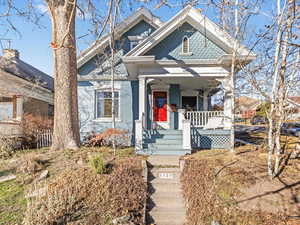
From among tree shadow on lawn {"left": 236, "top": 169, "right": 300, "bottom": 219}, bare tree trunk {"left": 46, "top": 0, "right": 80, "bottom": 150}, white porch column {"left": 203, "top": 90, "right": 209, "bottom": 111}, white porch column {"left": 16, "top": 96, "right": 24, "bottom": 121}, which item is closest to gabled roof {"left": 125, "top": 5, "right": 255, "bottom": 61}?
bare tree trunk {"left": 46, "top": 0, "right": 80, "bottom": 150}

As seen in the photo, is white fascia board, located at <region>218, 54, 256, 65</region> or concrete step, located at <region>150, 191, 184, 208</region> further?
white fascia board, located at <region>218, 54, 256, 65</region>

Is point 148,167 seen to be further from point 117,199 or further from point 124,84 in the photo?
point 124,84

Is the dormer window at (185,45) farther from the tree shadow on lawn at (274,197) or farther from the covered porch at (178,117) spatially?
the tree shadow on lawn at (274,197)

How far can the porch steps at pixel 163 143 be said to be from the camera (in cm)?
760

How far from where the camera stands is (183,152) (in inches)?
295

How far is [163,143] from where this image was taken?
25.8 feet

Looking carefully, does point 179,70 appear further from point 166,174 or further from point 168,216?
point 168,216

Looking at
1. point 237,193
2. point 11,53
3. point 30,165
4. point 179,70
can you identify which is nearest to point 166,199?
point 237,193

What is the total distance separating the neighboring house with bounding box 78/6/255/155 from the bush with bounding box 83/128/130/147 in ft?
3.07

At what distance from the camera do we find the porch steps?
7598 millimetres

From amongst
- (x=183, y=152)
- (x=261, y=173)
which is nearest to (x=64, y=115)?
(x=183, y=152)

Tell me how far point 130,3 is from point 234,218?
6543 mm

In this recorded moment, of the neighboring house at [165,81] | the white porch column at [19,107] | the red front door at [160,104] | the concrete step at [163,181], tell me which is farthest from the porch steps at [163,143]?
the white porch column at [19,107]

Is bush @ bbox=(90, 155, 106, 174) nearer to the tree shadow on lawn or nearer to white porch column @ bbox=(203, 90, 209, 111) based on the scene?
the tree shadow on lawn
